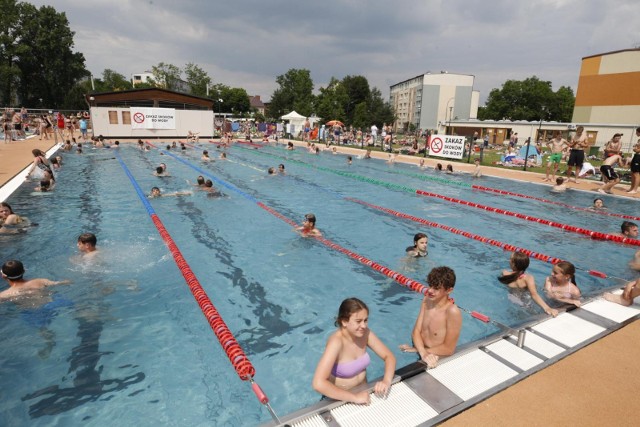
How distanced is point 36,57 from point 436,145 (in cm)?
5978

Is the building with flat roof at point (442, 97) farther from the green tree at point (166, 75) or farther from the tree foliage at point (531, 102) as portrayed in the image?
the green tree at point (166, 75)

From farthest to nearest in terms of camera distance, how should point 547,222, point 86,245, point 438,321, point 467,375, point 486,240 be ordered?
point 547,222 → point 486,240 → point 86,245 → point 438,321 → point 467,375

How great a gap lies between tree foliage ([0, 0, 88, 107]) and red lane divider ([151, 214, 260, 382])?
58.6 meters

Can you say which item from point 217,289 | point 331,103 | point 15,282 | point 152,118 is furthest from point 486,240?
point 331,103

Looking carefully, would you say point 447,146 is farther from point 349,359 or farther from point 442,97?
point 442,97

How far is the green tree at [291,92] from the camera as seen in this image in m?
80.2

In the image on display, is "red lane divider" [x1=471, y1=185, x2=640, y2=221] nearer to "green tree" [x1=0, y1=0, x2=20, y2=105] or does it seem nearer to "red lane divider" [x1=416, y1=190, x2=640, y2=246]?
"red lane divider" [x1=416, y1=190, x2=640, y2=246]

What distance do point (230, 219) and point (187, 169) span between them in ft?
29.1

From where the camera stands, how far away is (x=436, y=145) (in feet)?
72.2

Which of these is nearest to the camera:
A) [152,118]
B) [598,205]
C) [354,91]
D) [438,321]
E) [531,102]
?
[438,321]

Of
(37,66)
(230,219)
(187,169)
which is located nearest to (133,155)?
(187,169)

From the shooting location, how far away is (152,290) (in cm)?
551

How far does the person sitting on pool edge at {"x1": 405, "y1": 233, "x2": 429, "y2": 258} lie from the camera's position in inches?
257

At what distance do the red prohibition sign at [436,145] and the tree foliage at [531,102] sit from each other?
69413 mm
